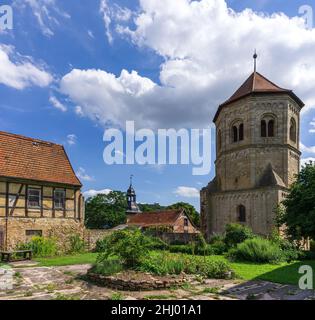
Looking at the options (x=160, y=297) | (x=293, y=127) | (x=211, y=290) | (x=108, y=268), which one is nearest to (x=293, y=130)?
(x=293, y=127)

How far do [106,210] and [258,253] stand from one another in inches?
2270

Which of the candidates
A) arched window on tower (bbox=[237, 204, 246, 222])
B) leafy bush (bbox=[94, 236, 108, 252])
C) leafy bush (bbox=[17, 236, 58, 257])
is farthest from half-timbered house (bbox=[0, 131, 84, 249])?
arched window on tower (bbox=[237, 204, 246, 222])

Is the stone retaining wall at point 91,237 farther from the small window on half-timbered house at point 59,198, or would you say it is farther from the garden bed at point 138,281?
the garden bed at point 138,281

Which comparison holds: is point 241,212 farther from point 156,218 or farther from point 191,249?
point 156,218

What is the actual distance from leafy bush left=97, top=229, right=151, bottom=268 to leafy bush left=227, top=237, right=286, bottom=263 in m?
6.85

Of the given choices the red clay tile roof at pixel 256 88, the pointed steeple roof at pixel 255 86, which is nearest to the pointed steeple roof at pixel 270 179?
the red clay tile roof at pixel 256 88

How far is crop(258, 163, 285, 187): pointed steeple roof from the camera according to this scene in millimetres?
28422

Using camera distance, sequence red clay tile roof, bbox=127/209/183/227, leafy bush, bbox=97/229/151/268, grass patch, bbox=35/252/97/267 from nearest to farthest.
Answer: leafy bush, bbox=97/229/151/268 → grass patch, bbox=35/252/97/267 → red clay tile roof, bbox=127/209/183/227

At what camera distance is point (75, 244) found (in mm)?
23188

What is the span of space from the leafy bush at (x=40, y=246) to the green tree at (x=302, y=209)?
49.4 ft

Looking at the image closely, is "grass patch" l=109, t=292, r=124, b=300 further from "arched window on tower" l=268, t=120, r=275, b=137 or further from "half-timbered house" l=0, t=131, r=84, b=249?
"arched window on tower" l=268, t=120, r=275, b=137
